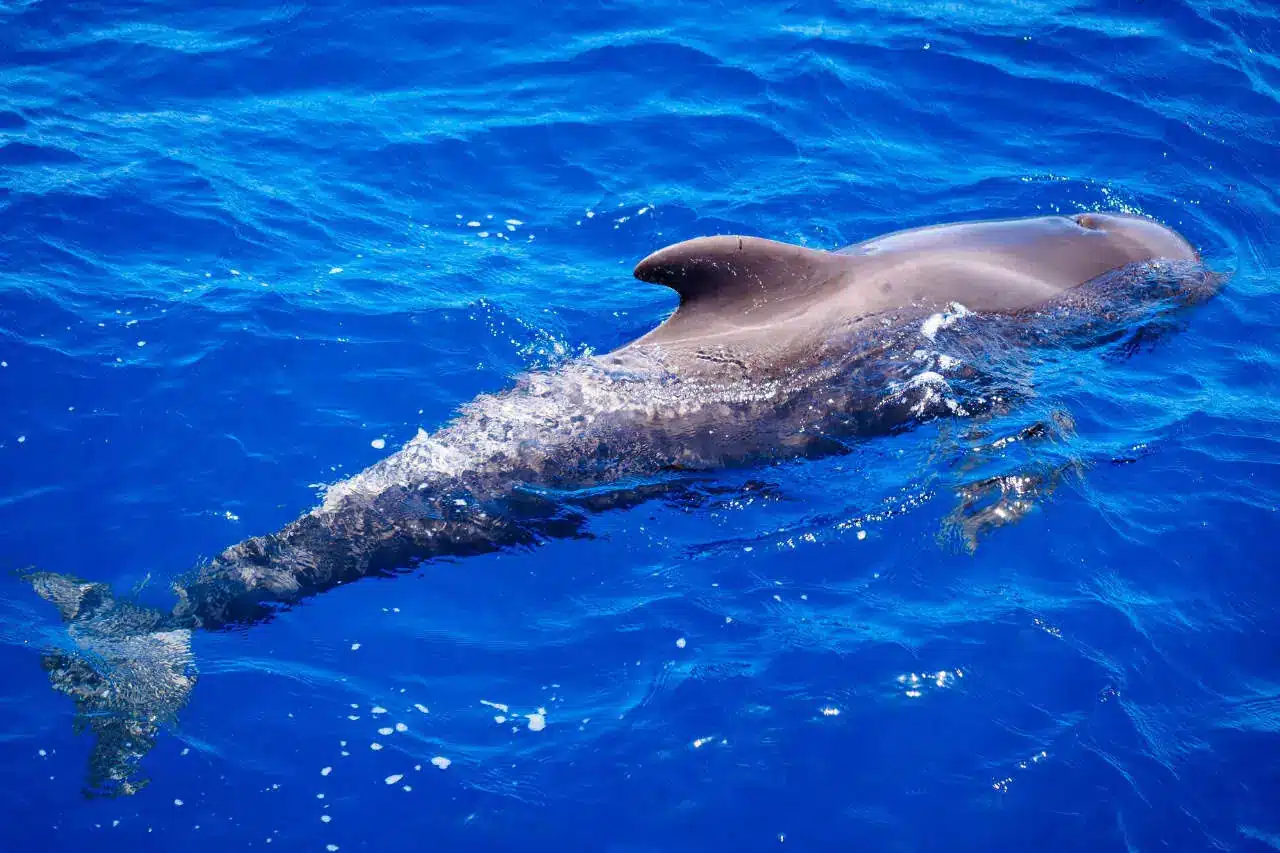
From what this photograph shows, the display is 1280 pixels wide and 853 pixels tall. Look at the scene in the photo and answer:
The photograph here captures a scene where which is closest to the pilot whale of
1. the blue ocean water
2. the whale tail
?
the whale tail

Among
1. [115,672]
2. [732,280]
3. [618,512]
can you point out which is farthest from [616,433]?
[115,672]

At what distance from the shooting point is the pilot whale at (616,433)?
711 cm

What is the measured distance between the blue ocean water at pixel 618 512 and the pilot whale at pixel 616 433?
0.20m

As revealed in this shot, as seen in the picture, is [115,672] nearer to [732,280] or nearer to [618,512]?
[618,512]

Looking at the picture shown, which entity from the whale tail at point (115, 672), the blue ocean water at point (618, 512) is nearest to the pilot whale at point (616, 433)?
the whale tail at point (115, 672)

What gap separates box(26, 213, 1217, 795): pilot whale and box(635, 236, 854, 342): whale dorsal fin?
0.5 inches

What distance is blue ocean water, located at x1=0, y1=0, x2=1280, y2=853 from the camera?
6570 mm

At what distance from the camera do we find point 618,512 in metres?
7.70

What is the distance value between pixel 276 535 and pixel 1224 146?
35.4 ft

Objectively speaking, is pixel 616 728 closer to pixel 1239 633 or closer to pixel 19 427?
pixel 1239 633

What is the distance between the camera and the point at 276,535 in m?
7.33

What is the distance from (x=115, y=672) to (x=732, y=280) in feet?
16.1

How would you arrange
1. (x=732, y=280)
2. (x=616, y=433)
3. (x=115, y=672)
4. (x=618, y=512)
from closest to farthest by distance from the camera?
(x=115, y=672) → (x=616, y=433) → (x=618, y=512) → (x=732, y=280)

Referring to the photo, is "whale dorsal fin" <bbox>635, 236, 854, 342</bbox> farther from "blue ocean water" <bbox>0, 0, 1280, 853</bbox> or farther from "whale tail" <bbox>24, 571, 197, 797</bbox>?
"whale tail" <bbox>24, 571, 197, 797</bbox>
